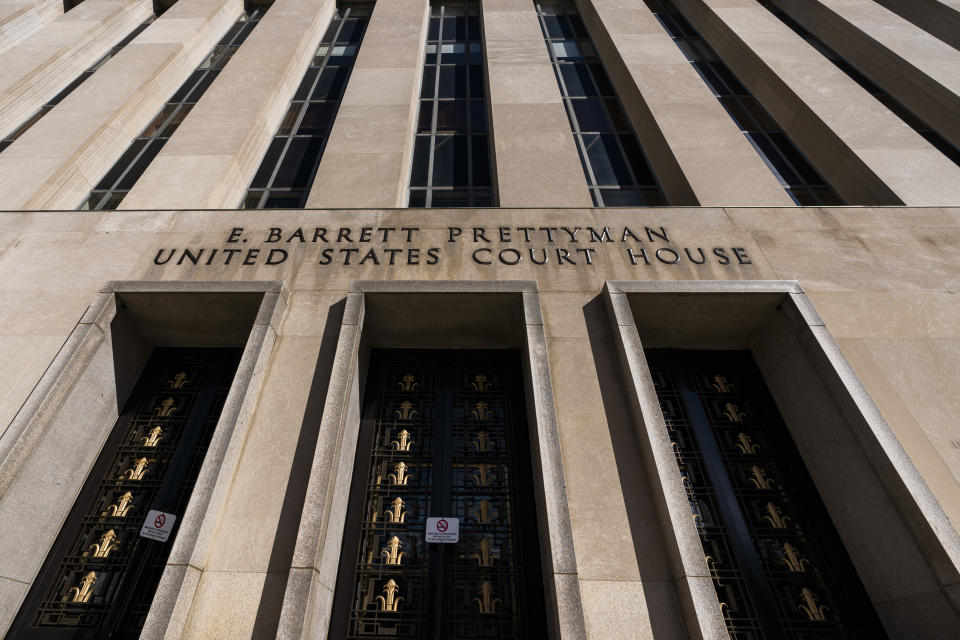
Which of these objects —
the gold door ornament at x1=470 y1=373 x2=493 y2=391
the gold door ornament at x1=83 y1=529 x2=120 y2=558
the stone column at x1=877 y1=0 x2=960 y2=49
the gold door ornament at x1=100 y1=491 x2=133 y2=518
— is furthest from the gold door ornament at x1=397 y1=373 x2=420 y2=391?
the stone column at x1=877 y1=0 x2=960 y2=49

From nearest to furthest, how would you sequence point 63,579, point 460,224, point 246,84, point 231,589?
point 231,589 < point 63,579 < point 460,224 < point 246,84

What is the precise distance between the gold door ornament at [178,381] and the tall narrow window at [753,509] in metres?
7.85

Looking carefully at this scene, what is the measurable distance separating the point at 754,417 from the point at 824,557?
6.78ft

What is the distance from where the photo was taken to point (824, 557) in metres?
6.52

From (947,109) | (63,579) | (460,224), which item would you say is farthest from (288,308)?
(947,109)

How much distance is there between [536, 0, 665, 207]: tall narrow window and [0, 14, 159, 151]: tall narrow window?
45.1 feet

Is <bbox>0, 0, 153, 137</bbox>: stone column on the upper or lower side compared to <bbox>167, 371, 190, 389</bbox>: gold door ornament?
upper

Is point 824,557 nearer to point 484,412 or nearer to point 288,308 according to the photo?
point 484,412

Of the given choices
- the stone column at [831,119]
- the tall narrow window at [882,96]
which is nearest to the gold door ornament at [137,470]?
the stone column at [831,119]

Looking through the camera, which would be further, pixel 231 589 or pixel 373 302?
pixel 373 302

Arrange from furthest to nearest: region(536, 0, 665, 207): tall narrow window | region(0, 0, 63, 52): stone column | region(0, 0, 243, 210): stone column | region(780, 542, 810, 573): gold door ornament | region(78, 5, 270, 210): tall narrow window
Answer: region(0, 0, 63, 52): stone column, region(536, 0, 665, 207): tall narrow window, region(78, 5, 270, 210): tall narrow window, region(0, 0, 243, 210): stone column, region(780, 542, 810, 573): gold door ornament

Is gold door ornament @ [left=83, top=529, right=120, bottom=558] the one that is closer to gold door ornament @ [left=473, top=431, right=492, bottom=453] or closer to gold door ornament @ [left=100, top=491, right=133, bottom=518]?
gold door ornament @ [left=100, top=491, right=133, bottom=518]

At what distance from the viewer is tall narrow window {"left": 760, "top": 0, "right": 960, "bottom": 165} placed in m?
12.0

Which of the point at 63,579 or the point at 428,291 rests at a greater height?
the point at 428,291
